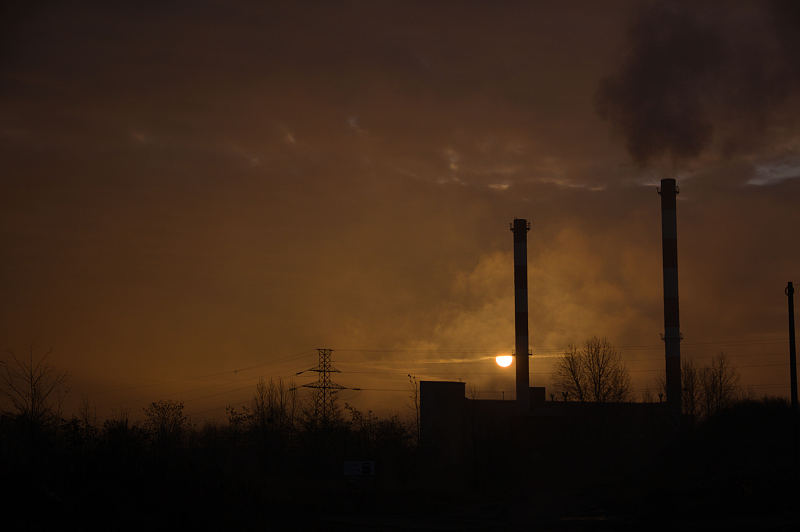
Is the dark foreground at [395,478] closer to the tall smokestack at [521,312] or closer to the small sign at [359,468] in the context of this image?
the small sign at [359,468]

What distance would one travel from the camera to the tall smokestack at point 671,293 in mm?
43219

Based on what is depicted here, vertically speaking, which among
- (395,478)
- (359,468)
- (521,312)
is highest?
(521,312)

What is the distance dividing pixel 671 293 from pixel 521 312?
894 centimetres

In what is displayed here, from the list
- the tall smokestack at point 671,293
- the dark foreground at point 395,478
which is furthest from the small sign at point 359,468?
the tall smokestack at point 671,293

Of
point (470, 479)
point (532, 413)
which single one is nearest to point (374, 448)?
point (470, 479)

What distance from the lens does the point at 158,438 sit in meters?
23.4

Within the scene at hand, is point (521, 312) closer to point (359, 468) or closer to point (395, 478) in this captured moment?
point (395, 478)

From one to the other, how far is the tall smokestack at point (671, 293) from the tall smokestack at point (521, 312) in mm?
8388

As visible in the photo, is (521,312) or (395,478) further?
(521,312)

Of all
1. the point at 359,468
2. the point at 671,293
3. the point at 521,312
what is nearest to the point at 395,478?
the point at 359,468

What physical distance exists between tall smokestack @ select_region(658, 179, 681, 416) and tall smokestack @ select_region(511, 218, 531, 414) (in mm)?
8388

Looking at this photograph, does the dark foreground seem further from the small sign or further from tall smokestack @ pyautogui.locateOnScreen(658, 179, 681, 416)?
tall smokestack @ pyautogui.locateOnScreen(658, 179, 681, 416)

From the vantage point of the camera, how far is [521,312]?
4847 centimetres

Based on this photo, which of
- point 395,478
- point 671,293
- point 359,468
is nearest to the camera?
point 359,468
